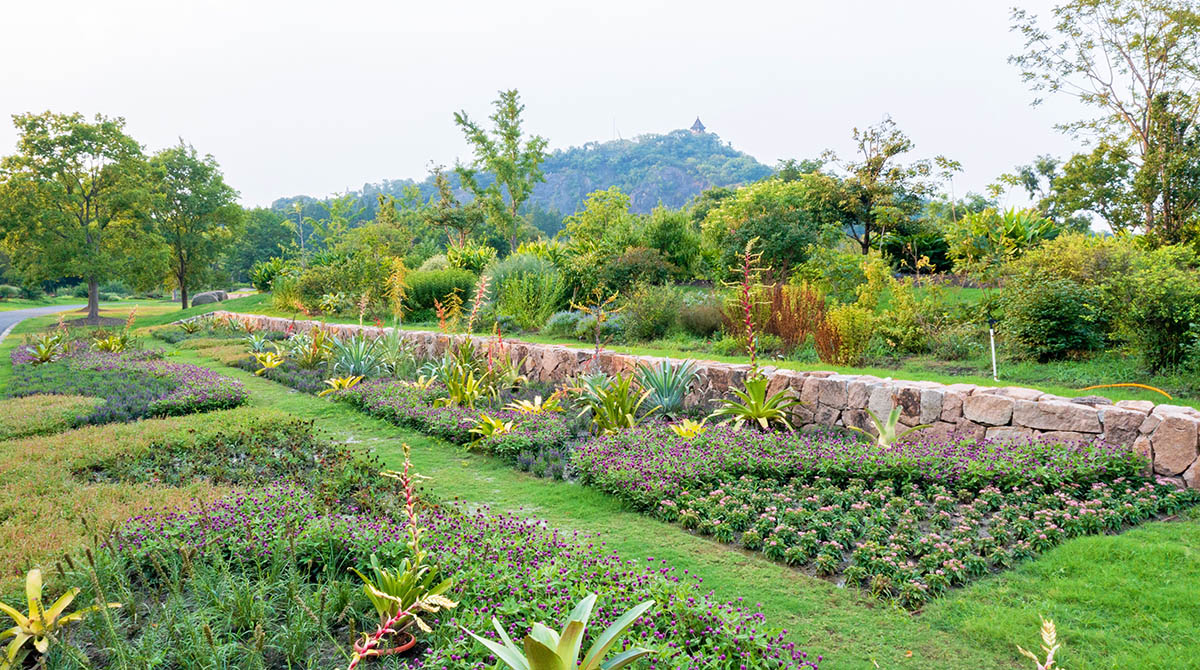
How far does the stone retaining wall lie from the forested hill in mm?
72489

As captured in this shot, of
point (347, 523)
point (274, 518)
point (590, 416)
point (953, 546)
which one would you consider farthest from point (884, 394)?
point (274, 518)

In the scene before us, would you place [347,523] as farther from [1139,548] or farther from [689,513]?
[1139,548]

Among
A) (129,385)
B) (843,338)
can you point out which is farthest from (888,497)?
(129,385)

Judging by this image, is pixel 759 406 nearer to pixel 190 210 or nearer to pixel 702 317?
pixel 702 317

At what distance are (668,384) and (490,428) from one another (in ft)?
5.89

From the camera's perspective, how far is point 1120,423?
4.36 metres

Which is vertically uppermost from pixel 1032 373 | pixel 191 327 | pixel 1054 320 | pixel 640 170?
pixel 640 170

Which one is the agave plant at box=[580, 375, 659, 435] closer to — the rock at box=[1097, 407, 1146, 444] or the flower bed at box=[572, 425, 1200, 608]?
the flower bed at box=[572, 425, 1200, 608]

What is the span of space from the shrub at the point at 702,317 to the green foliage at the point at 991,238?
12.6ft

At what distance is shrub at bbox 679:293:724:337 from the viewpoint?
32.4 ft

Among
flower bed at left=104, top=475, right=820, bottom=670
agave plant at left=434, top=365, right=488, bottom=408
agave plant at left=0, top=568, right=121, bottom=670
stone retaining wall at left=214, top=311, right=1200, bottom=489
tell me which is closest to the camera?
agave plant at left=0, top=568, right=121, bottom=670

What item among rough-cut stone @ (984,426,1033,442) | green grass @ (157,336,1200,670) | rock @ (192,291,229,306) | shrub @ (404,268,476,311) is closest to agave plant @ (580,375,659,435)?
green grass @ (157,336,1200,670)

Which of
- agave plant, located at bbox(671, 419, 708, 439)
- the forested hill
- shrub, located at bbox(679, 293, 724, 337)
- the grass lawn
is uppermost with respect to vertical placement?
the forested hill

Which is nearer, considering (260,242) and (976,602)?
(976,602)
